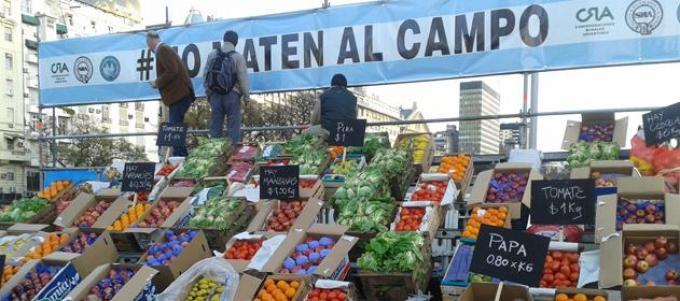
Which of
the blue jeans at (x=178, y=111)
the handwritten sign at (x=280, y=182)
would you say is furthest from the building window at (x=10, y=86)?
the handwritten sign at (x=280, y=182)

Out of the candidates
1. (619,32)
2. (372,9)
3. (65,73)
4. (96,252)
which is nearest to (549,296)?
(96,252)

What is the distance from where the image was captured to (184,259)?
14.3ft

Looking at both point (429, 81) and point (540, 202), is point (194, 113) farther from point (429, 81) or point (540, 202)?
point (540, 202)

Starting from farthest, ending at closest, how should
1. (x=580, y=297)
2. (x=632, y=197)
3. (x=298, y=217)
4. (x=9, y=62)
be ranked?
1. (x=9, y=62)
2. (x=298, y=217)
3. (x=632, y=197)
4. (x=580, y=297)

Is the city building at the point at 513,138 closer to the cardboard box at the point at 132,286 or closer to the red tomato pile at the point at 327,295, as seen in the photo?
the red tomato pile at the point at 327,295

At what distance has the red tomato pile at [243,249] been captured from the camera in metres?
4.39

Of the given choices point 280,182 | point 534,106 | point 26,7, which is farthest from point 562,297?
point 26,7

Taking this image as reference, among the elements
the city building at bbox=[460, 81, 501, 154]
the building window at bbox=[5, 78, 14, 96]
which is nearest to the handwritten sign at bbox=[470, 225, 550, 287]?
the city building at bbox=[460, 81, 501, 154]

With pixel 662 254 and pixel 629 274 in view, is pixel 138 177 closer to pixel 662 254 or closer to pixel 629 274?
pixel 629 274

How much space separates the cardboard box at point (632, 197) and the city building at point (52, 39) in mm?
46210

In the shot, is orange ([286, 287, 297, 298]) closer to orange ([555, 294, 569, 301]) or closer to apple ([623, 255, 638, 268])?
orange ([555, 294, 569, 301])

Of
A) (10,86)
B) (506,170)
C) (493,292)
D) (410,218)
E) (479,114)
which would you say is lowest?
(493,292)

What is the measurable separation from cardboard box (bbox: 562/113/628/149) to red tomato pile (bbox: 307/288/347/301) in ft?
10.6

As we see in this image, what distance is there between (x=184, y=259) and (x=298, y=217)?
94 cm
